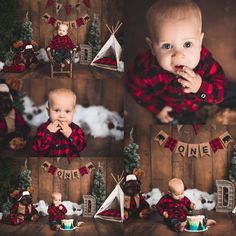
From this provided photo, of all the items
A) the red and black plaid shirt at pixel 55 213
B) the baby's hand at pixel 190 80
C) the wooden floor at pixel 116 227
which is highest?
the baby's hand at pixel 190 80

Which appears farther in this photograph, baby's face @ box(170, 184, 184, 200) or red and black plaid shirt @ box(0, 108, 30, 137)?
red and black plaid shirt @ box(0, 108, 30, 137)

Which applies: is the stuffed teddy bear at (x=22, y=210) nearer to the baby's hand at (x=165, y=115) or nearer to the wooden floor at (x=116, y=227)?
the wooden floor at (x=116, y=227)

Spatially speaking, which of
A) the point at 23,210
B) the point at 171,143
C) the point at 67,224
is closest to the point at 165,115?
the point at 171,143

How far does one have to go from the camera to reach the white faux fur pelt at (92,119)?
2.10 meters

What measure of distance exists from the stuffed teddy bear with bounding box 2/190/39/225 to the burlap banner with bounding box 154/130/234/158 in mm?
562

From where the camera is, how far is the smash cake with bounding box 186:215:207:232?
2010mm

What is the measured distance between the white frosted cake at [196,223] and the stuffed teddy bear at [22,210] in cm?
61

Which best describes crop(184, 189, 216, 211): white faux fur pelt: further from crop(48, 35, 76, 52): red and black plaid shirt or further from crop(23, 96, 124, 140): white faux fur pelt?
crop(48, 35, 76, 52): red and black plaid shirt

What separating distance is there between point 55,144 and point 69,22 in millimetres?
500

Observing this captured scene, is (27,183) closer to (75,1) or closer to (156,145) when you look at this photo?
(156,145)

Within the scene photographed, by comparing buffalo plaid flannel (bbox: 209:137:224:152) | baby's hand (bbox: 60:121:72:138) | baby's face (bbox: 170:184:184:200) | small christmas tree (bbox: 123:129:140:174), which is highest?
baby's hand (bbox: 60:121:72:138)

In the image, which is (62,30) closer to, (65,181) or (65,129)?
(65,129)

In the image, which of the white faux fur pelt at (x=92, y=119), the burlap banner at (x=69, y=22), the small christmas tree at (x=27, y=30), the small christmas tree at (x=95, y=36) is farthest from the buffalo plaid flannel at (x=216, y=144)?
the small christmas tree at (x=27, y=30)

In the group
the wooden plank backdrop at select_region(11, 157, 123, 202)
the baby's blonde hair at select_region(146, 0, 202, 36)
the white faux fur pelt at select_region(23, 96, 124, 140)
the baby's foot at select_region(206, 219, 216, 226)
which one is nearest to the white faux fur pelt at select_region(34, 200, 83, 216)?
the wooden plank backdrop at select_region(11, 157, 123, 202)
